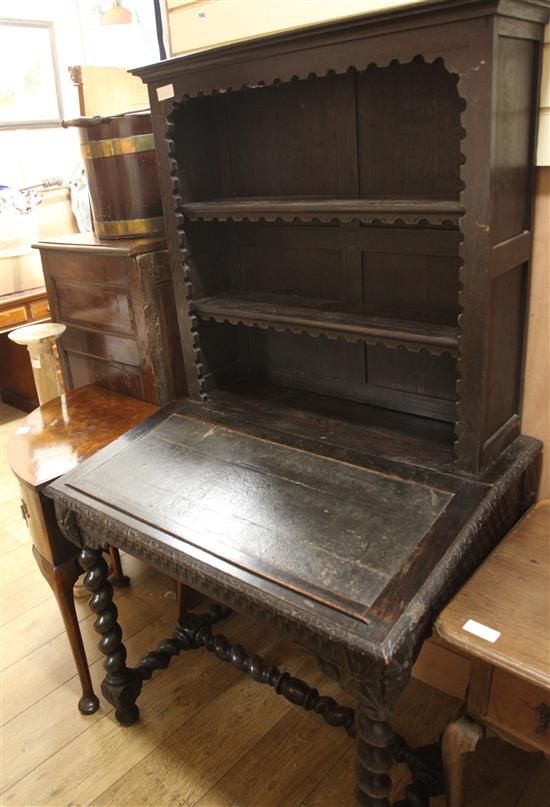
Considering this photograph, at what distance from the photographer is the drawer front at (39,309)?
379 centimetres

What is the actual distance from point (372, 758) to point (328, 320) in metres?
0.92

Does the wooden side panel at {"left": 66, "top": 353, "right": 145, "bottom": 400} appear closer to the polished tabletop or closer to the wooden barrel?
the wooden barrel

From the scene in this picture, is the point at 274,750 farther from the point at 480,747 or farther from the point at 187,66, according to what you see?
the point at 187,66

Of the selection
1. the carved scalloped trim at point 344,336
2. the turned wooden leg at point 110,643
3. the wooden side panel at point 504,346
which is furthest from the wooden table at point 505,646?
the turned wooden leg at point 110,643

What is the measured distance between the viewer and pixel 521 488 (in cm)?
155

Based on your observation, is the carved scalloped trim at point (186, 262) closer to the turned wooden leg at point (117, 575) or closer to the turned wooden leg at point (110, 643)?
the turned wooden leg at point (110, 643)

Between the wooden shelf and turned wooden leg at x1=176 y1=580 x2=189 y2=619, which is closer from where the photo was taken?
the wooden shelf

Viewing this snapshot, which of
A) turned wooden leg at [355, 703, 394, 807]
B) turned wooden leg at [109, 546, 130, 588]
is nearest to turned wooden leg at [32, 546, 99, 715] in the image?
turned wooden leg at [109, 546, 130, 588]

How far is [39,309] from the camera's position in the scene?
12.5 ft

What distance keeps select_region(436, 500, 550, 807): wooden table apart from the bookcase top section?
39.8 inches

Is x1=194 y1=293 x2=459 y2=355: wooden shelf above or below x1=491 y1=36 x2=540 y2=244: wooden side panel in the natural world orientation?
below

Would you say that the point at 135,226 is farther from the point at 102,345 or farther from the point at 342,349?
the point at 342,349

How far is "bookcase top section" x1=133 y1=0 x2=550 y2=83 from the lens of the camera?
1.12m

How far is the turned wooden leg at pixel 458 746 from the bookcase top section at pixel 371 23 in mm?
1304
